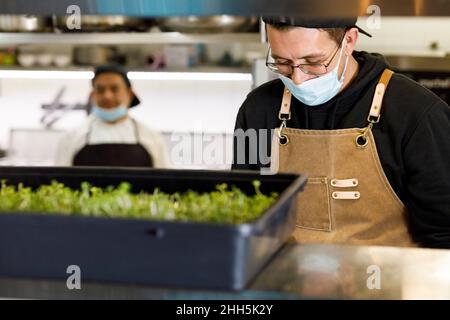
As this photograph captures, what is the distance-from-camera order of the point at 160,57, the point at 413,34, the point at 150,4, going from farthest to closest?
the point at 413,34 < the point at 160,57 < the point at 150,4

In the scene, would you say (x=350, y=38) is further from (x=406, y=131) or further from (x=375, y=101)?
(x=406, y=131)

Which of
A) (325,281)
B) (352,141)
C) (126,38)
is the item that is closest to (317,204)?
(352,141)

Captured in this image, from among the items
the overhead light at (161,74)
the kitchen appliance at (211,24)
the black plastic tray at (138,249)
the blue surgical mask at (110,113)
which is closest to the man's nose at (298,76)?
the black plastic tray at (138,249)

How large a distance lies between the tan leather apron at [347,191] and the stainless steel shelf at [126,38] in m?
1.57

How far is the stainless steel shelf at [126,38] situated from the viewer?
3.54 metres

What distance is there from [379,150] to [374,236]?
27 centimetres

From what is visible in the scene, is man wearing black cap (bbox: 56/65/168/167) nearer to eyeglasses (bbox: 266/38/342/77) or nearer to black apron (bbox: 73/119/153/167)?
black apron (bbox: 73/119/153/167)

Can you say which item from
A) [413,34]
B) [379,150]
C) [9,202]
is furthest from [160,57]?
[9,202]

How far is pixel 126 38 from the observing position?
147 inches

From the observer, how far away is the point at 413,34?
5234 millimetres

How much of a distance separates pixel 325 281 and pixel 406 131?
888 mm

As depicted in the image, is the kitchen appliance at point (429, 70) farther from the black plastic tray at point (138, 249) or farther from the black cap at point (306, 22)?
the black plastic tray at point (138, 249)
